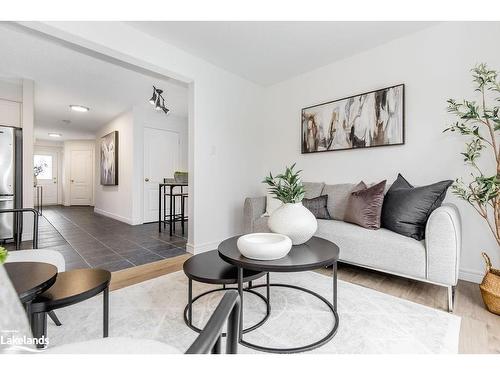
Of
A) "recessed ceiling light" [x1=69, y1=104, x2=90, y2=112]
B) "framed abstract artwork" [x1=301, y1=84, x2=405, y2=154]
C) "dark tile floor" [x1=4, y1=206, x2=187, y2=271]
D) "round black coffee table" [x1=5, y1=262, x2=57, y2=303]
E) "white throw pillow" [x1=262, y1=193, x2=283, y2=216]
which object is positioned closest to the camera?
"round black coffee table" [x1=5, y1=262, x2=57, y2=303]

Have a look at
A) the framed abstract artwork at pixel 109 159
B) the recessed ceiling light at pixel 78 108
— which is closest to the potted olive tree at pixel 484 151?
the recessed ceiling light at pixel 78 108

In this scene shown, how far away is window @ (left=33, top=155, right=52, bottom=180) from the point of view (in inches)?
346

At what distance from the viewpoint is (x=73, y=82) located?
3680mm

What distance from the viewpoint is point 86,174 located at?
8.52 meters

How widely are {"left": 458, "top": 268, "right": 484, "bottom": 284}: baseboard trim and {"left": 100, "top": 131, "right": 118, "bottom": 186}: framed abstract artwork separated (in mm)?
5978

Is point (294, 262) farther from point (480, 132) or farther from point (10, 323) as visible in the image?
point (480, 132)

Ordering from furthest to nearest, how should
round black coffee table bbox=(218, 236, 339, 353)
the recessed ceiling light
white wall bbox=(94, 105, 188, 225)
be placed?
white wall bbox=(94, 105, 188, 225) < the recessed ceiling light < round black coffee table bbox=(218, 236, 339, 353)

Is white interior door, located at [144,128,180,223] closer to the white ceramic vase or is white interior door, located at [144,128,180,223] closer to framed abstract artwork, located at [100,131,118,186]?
framed abstract artwork, located at [100,131,118,186]

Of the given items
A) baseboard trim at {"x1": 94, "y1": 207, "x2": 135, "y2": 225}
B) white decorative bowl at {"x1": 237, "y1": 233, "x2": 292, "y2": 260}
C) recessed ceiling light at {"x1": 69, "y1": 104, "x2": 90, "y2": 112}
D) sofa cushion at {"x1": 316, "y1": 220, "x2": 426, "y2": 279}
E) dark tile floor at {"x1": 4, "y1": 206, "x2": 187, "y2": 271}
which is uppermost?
recessed ceiling light at {"x1": 69, "y1": 104, "x2": 90, "y2": 112}

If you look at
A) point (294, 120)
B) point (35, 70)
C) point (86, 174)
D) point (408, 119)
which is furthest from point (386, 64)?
point (86, 174)

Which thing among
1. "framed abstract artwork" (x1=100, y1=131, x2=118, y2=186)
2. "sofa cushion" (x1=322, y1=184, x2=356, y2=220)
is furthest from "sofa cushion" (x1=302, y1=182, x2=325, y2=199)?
"framed abstract artwork" (x1=100, y1=131, x2=118, y2=186)

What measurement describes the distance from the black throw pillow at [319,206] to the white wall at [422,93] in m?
0.52

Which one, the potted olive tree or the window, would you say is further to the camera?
the window

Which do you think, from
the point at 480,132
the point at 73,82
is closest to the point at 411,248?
the point at 480,132
